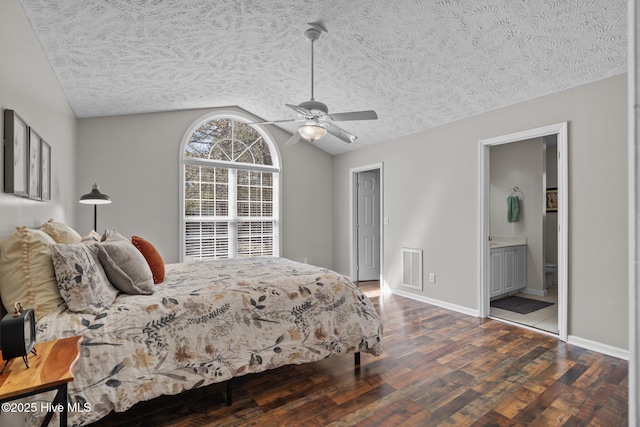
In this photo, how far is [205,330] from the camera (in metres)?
2.05

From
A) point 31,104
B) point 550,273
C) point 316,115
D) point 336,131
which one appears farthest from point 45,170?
point 550,273

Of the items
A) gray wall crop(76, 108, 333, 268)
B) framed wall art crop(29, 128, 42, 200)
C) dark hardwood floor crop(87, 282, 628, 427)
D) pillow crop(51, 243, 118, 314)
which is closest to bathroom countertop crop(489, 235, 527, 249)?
dark hardwood floor crop(87, 282, 628, 427)

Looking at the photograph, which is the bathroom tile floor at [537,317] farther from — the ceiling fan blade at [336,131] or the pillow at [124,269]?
the pillow at [124,269]

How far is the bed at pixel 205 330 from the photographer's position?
1.70 m

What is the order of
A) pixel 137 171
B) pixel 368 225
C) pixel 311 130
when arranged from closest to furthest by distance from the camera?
pixel 311 130 < pixel 137 171 < pixel 368 225

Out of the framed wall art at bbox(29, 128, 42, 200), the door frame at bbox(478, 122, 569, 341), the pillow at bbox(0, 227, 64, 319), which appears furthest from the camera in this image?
the door frame at bbox(478, 122, 569, 341)

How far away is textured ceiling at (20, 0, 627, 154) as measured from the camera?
95.0 inches

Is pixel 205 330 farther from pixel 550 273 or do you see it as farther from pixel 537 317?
pixel 550 273

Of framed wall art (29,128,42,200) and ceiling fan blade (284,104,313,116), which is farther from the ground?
ceiling fan blade (284,104,313,116)

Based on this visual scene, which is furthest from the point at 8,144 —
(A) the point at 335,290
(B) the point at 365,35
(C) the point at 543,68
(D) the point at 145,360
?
(C) the point at 543,68

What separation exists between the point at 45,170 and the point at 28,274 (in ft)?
4.19

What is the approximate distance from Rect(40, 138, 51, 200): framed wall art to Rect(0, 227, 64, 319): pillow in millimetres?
963

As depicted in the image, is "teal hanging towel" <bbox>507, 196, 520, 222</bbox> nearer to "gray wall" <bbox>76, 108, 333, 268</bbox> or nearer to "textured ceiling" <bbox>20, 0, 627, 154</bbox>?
"textured ceiling" <bbox>20, 0, 627, 154</bbox>

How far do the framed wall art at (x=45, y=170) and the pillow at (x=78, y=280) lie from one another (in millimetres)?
969
